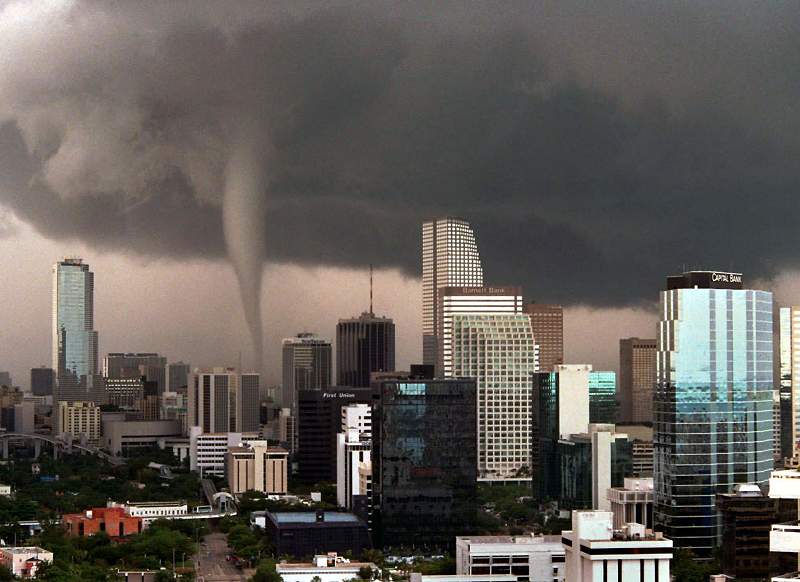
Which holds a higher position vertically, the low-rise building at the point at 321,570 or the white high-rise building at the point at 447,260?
the white high-rise building at the point at 447,260

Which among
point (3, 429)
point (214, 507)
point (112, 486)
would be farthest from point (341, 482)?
point (3, 429)

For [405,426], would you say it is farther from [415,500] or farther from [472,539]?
[472,539]

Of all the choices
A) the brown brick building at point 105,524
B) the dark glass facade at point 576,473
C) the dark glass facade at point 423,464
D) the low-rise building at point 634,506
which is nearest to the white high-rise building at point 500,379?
the dark glass facade at point 576,473

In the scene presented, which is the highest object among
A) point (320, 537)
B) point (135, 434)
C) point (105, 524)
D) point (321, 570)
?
point (135, 434)

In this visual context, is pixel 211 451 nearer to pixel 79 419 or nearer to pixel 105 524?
pixel 79 419

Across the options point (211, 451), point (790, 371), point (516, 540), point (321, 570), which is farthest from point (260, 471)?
point (516, 540)

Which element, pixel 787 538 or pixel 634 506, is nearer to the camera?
pixel 787 538

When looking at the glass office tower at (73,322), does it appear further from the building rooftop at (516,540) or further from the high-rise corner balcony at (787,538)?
the high-rise corner balcony at (787,538)
